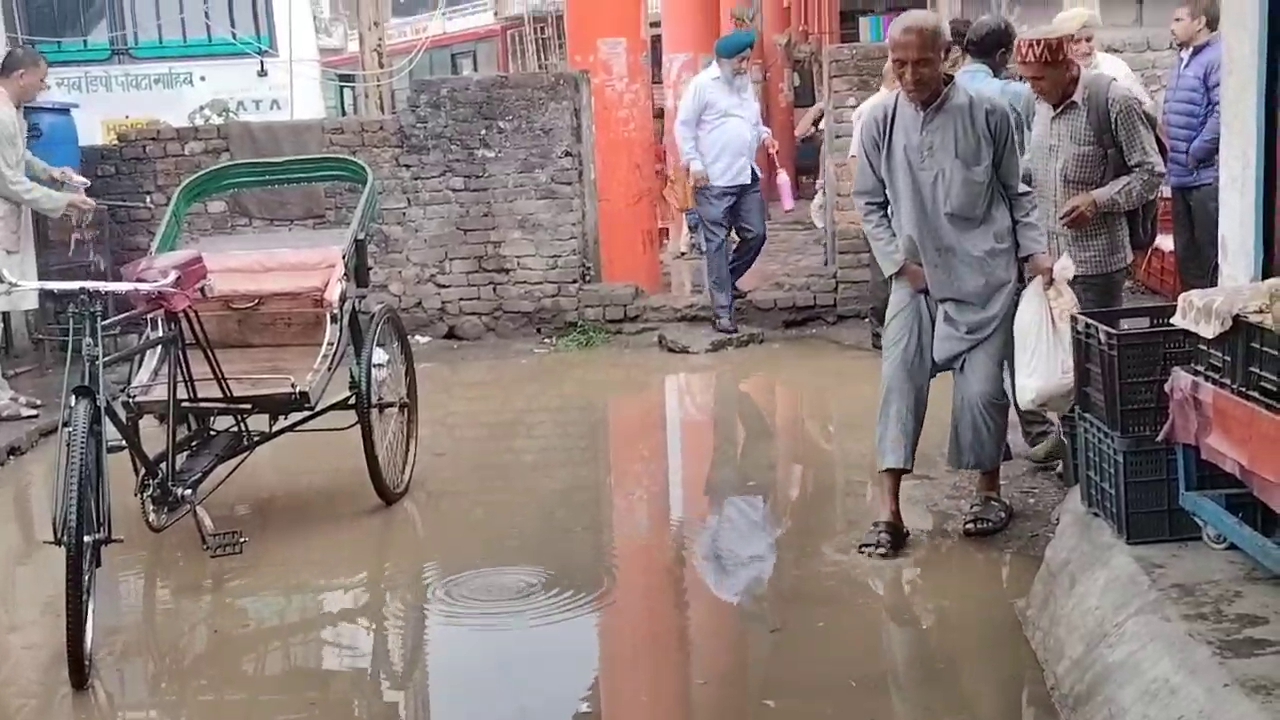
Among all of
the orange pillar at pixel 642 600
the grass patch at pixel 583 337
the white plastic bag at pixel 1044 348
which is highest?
the white plastic bag at pixel 1044 348

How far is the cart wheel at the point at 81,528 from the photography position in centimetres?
358

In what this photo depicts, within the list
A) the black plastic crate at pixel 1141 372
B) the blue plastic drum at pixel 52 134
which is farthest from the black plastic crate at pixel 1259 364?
the blue plastic drum at pixel 52 134

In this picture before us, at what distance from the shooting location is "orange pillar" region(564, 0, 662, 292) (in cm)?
860

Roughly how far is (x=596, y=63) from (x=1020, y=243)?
482 centimetres

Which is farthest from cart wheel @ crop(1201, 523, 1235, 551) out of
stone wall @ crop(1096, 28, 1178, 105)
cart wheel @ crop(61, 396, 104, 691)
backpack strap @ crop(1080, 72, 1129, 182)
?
stone wall @ crop(1096, 28, 1178, 105)

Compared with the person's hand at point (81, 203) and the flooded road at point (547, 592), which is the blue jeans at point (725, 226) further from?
the person's hand at point (81, 203)

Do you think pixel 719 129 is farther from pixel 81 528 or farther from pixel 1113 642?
pixel 1113 642

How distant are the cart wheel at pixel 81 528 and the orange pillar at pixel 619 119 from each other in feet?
17.1

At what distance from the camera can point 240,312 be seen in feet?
17.9

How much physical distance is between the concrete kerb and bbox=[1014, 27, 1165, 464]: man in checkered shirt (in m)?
1.05

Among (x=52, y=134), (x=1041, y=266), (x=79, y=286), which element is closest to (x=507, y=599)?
(x=79, y=286)

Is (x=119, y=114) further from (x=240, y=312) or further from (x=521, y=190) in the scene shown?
(x=240, y=312)

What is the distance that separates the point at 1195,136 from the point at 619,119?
11.7 ft

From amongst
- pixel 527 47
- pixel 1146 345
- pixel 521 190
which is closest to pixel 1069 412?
pixel 1146 345
